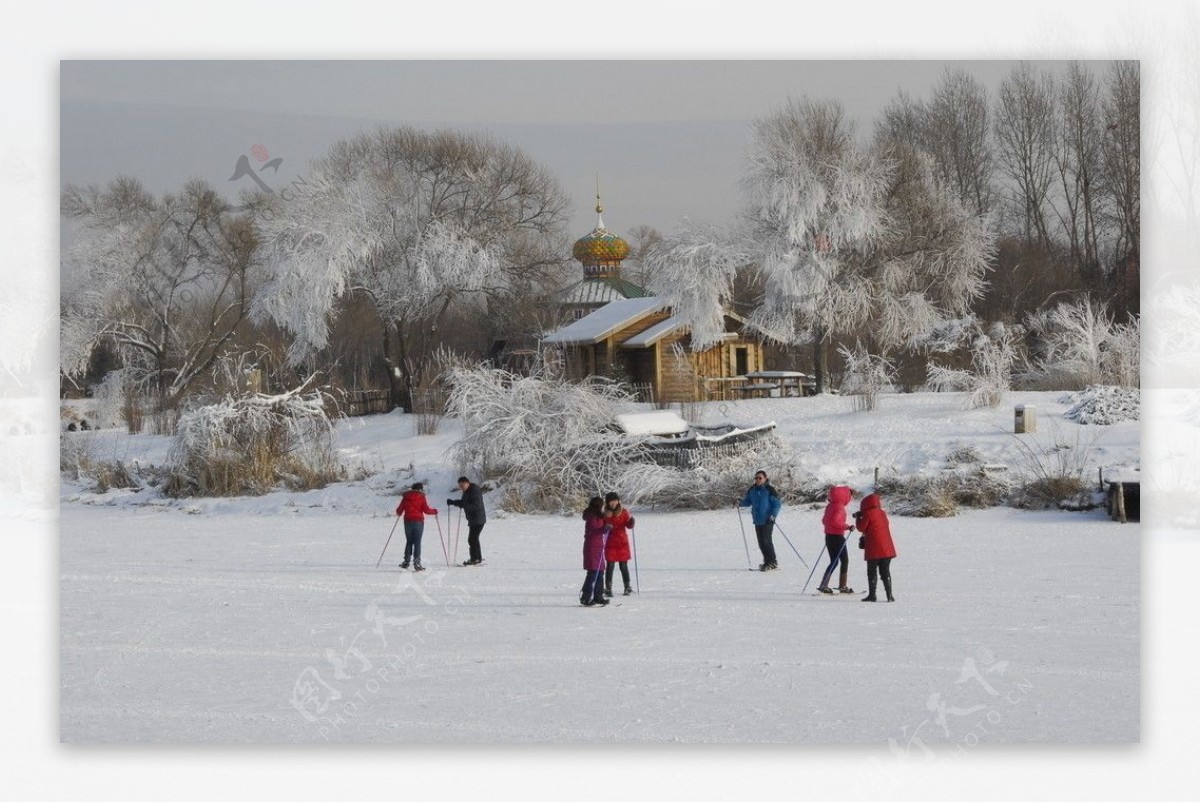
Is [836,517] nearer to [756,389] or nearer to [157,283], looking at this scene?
[756,389]

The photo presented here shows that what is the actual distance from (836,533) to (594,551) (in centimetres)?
230

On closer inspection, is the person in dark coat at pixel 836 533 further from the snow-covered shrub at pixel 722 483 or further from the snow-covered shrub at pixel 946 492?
the snow-covered shrub at pixel 722 483

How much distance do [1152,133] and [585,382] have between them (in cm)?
1163

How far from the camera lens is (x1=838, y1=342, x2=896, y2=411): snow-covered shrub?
23.4 m

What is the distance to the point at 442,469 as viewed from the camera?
21.4m

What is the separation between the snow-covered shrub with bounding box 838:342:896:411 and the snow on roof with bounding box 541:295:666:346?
13.4ft

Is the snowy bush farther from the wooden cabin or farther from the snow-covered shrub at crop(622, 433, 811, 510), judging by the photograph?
the wooden cabin

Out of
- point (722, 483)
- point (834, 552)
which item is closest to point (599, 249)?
point (722, 483)

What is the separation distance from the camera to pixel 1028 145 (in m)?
16.2

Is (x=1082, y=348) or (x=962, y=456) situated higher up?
(x=1082, y=348)

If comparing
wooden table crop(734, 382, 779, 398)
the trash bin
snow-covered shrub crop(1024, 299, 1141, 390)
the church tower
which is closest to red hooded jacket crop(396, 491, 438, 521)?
snow-covered shrub crop(1024, 299, 1141, 390)

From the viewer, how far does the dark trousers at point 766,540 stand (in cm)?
1385

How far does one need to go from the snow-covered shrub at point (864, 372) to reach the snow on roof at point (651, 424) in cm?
388

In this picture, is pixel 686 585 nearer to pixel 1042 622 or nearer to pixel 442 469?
pixel 1042 622
